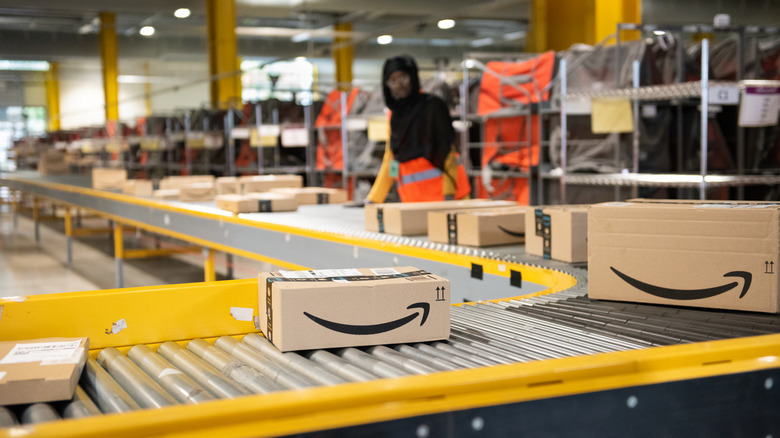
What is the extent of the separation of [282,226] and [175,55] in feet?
53.4

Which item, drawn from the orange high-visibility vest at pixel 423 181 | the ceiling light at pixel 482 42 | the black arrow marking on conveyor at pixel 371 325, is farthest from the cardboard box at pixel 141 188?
Result: the ceiling light at pixel 482 42

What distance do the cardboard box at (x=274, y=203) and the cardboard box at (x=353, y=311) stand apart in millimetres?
3132

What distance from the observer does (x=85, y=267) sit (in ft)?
27.7

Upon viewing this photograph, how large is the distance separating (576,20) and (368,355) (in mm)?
9280

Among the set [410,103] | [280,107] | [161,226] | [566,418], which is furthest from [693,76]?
[280,107]

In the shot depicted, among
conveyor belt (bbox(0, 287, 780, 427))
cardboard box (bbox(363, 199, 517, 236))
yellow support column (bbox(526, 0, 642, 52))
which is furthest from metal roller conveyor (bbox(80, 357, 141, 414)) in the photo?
yellow support column (bbox(526, 0, 642, 52))

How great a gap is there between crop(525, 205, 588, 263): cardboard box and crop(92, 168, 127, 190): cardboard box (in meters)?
5.92

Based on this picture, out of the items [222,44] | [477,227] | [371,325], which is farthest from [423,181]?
[222,44]

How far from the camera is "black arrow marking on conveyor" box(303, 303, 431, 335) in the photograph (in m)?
1.67

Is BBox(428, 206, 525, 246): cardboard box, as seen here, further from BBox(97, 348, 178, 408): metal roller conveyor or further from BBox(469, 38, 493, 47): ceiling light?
BBox(469, 38, 493, 47): ceiling light

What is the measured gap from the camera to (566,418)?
1.20 m

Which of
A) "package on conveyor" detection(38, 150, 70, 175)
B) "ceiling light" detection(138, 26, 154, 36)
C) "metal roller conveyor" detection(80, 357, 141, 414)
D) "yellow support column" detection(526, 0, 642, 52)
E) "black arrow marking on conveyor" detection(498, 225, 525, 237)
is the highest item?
"ceiling light" detection(138, 26, 154, 36)

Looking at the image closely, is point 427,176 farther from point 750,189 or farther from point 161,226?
point 750,189

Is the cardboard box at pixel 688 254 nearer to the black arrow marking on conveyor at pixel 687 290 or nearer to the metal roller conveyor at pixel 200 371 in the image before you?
the black arrow marking on conveyor at pixel 687 290
